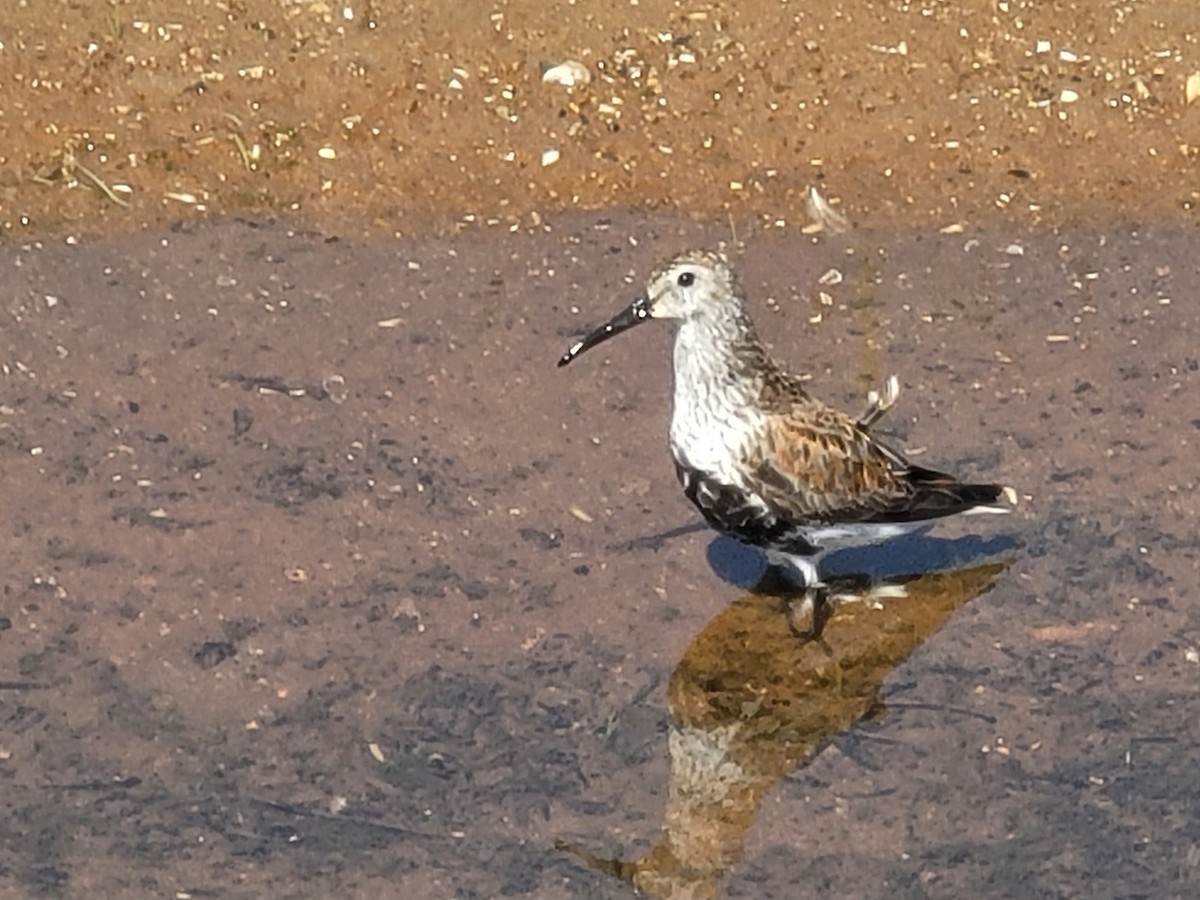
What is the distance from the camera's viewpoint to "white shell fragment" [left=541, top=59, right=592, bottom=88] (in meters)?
9.25

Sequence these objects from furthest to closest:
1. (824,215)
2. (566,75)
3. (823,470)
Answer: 1. (566,75)
2. (824,215)
3. (823,470)

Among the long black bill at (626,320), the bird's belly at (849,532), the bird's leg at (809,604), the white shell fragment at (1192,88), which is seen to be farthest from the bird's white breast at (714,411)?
the white shell fragment at (1192,88)

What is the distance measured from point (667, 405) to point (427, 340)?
931 mm

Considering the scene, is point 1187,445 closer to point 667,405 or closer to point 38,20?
point 667,405

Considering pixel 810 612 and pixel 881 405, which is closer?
pixel 810 612

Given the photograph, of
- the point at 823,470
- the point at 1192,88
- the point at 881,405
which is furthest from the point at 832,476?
the point at 1192,88

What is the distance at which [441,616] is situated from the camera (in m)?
6.94

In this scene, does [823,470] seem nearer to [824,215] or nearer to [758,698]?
[758,698]

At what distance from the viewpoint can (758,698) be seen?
6863 mm

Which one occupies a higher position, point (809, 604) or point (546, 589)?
point (546, 589)

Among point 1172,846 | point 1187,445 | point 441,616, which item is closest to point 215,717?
point 441,616

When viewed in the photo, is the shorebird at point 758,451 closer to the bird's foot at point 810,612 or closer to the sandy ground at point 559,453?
the bird's foot at point 810,612

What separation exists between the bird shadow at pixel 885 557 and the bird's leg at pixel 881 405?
41cm

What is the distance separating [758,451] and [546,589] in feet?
2.65
